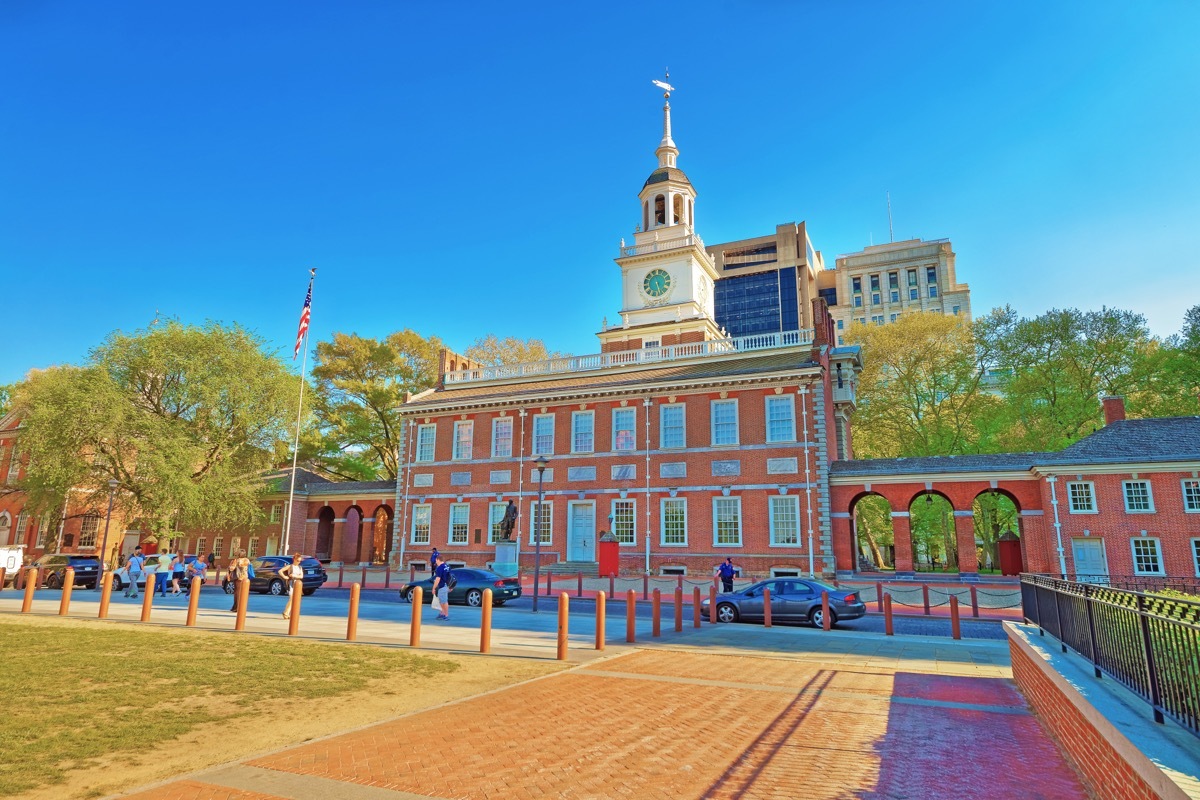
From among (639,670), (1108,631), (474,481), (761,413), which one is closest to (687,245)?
(761,413)

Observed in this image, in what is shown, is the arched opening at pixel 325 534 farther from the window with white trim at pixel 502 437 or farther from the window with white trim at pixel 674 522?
the window with white trim at pixel 674 522

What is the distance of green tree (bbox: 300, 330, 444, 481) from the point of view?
51562 mm

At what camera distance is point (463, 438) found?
41.4 m

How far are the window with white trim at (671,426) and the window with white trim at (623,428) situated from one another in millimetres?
1490

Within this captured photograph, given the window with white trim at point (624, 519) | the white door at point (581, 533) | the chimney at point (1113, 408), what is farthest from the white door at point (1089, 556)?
the white door at point (581, 533)

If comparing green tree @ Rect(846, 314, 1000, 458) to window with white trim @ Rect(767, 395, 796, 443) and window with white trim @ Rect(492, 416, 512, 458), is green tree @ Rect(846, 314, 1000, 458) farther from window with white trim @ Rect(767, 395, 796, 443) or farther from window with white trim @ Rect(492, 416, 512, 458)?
window with white trim @ Rect(492, 416, 512, 458)

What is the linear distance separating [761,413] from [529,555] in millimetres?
14554

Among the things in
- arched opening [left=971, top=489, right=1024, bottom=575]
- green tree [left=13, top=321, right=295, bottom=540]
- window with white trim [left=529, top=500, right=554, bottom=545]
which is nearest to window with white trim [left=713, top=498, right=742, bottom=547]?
window with white trim [left=529, top=500, right=554, bottom=545]

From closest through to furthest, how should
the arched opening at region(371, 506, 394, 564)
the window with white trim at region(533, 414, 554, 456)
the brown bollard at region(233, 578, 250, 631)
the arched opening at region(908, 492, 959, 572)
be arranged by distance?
the brown bollard at region(233, 578, 250, 631)
the window with white trim at region(533, 414, 554, 456)
the arched opening at region(908, 492, 959, 572)
the arched opening at region(371, 506, 394, 564)

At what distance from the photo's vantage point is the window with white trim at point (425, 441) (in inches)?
1661

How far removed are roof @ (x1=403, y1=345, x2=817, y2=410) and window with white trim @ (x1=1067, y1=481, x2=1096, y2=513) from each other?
11470 millimetres

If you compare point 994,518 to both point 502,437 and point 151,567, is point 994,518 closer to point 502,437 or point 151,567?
point 502,437

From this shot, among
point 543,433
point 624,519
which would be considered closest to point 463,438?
point 543,433

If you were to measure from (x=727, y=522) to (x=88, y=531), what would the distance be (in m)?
46.8
